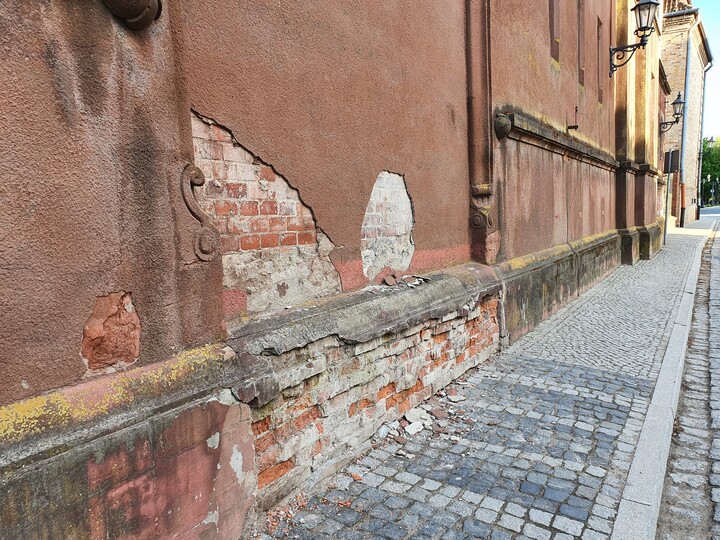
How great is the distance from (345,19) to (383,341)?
228cm

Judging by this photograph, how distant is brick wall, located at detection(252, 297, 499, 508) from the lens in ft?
9.50

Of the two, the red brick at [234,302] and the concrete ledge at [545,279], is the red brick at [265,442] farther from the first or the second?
the concrete ledge at [545,279]

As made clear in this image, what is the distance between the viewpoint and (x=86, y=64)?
6.49 feet

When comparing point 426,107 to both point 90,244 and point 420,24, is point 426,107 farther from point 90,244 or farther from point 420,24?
point 90,244

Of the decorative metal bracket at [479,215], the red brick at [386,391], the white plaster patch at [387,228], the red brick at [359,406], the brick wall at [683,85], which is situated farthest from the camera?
the brick wall at [683,85]

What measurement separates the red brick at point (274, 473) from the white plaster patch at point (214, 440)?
0.46 metres

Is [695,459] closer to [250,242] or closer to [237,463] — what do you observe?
[237,463]

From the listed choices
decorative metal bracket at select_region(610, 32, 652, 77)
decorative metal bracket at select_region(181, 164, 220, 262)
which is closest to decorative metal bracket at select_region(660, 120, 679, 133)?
decorative metal bracket at select_region(610, 32, 652, 77)

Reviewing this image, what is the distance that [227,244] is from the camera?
2.86 m

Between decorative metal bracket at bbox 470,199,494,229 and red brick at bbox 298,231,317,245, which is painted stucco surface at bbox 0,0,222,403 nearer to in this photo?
red brick at bbox 298,231,317,245

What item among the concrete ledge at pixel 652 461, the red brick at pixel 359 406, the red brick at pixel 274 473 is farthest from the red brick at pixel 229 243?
the concrete ledge at pixel 652 461

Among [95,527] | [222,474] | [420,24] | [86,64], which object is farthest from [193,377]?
[420,24]

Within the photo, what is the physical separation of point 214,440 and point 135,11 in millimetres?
1840

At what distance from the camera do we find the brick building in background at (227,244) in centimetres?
→ 188
